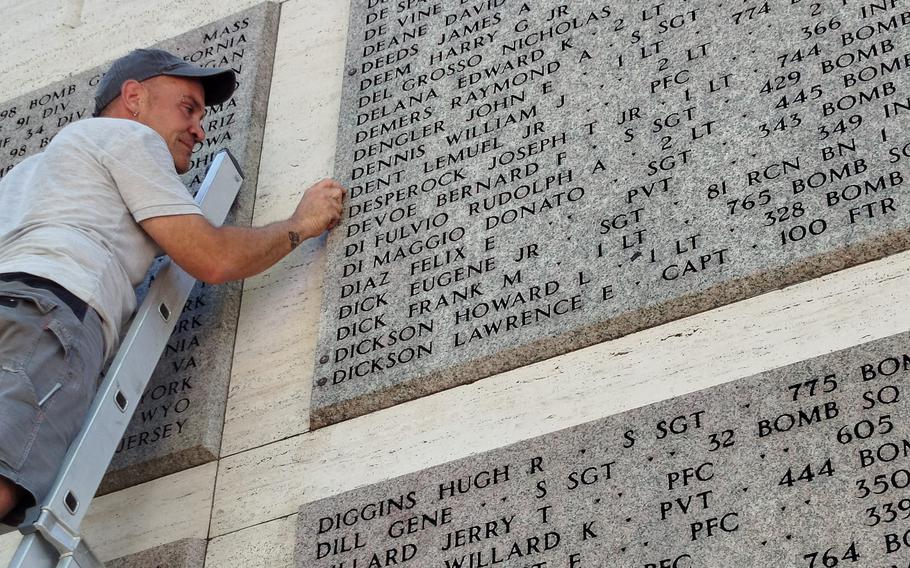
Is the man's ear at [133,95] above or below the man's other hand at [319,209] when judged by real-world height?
above

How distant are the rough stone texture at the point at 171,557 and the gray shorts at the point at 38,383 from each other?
71cm

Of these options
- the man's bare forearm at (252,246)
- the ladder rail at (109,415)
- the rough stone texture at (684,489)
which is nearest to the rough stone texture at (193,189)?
the ladder rail at (109,415)

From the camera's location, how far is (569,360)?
5566 millimetres

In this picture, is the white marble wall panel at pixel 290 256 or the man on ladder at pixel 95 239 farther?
the white marble wall panel at pixel 290 256

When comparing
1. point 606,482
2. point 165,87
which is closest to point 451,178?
point 165,87

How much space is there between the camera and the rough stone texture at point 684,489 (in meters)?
4.54

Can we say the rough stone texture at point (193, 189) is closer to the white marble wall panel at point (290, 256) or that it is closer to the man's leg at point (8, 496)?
the white marble wall panel at point (290, 256)

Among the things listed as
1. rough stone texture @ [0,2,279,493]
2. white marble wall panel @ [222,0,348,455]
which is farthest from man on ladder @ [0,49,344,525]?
rough stone texture @ [0,2,279,493]

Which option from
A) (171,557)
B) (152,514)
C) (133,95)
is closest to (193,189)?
(133,95)

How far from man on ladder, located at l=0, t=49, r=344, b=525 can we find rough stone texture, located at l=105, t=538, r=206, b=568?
0.71m

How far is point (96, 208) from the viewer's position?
18.9 ft

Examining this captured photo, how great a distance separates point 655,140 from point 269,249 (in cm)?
168

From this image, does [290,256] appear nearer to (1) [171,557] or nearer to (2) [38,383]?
(1) [171,557]

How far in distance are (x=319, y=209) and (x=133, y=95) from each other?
38.7 inches
